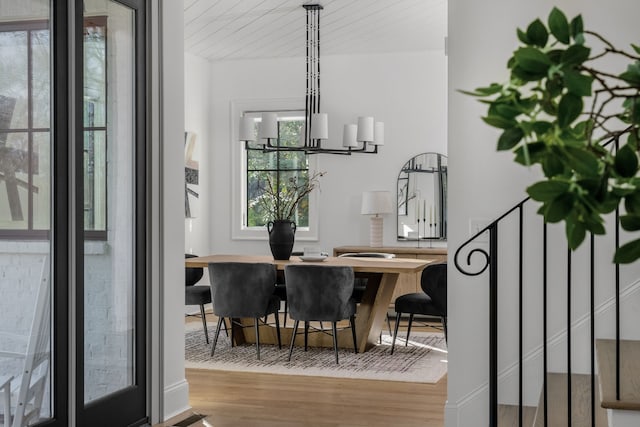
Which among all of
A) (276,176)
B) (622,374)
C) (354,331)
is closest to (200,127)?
(276,176)

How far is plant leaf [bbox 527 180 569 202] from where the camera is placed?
56 centimetres

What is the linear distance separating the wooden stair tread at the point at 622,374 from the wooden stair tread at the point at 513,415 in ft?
1.51

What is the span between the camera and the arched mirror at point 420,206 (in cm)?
902

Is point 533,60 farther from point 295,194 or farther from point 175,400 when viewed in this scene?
point 295,194

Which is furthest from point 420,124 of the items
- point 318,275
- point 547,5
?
point 547,5

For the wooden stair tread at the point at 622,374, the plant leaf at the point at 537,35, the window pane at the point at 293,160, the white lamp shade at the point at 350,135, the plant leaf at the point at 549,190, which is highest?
the white lamp shade at the point at 350,135

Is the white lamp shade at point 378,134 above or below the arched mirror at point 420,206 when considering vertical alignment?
above

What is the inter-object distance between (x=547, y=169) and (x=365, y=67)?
8742mm

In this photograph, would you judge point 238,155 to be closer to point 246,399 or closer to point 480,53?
point 246,399

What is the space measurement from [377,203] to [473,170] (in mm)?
5033

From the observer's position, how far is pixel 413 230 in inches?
357

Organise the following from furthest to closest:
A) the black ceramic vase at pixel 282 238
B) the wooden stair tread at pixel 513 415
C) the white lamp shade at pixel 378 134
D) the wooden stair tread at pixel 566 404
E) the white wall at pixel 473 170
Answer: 1. the white lamp shade at pixel 378 134
2. the black ceramic vase at pixel 282 238
3. the white wall at pixel 473 170
4. the wooden stair tread at pixel 513 415
5. the wooden stair tread at pixel 566 404

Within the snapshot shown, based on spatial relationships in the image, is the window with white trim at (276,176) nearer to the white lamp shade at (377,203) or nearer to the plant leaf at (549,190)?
the white lamp shade at (377,203)

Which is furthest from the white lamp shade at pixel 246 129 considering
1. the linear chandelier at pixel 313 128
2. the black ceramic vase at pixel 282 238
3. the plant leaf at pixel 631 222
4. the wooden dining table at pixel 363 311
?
the plant leaf at pixel 631 222
